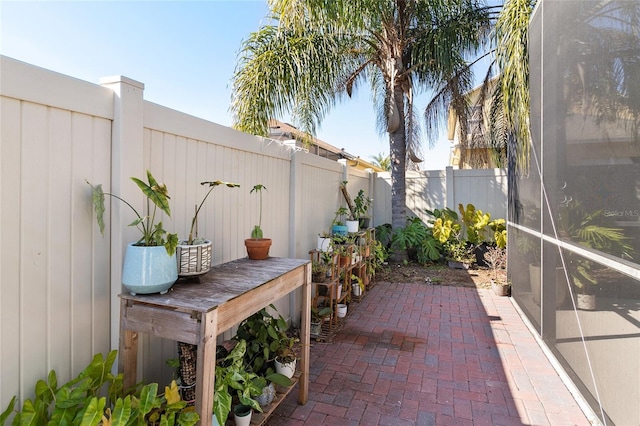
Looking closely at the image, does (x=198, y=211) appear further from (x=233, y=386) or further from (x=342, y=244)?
(x=342, y=244)

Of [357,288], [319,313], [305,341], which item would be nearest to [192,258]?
[305,341]

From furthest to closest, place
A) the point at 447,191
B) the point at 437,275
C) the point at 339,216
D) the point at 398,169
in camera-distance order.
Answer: the point at 447,191 → the point at 398,169 → the point at 437,275 → the point at 339,216

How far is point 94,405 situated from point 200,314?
1.54 ft

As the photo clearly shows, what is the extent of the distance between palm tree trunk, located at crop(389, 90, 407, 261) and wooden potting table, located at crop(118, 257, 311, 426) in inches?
202

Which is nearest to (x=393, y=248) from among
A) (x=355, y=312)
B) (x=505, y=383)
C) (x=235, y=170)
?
(x=355, y=312)

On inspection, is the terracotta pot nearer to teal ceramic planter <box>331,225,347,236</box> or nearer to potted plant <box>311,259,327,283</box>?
potted plant <box>311,259,327,283</box>

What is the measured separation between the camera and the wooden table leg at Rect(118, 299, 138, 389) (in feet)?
5.29

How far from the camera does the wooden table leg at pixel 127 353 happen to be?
161 centimetres

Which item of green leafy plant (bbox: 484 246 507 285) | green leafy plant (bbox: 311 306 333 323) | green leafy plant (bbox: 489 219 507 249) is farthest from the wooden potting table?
green leafy plant (bbox: 489 219 507 249)

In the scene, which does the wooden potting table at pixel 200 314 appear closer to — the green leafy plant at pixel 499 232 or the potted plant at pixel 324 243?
the potted plant at pixel 324 243

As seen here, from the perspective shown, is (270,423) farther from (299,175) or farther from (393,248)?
(393,248)

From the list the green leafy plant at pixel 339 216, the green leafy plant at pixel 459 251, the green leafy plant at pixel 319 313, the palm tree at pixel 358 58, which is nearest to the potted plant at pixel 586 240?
the green leafy plant at pixel 319 313

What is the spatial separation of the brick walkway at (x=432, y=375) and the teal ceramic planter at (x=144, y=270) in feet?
4.26

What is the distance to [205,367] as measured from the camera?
1.45m
